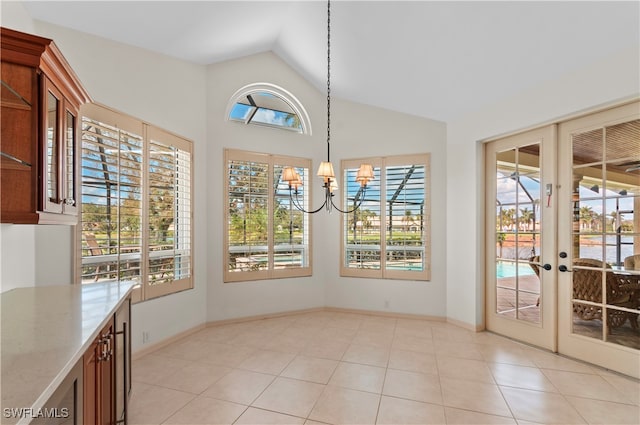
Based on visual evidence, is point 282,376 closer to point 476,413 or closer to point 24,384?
point 476,413

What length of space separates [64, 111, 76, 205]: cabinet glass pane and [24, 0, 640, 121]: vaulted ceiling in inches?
41.9

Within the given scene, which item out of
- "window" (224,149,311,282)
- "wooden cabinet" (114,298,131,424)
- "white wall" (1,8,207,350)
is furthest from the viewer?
"window" (224,149,311,282)

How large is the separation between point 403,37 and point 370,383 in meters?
3.44

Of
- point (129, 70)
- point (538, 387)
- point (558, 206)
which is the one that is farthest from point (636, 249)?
point (129, 70)

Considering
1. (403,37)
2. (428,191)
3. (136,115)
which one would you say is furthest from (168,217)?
(428,191)

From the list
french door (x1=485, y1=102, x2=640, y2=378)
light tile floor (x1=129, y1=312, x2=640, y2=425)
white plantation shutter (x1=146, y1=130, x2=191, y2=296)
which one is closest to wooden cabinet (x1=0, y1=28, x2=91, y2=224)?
light tile floor (x1=129, y1=312, x2=640, y2=425)

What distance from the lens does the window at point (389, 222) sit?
463cm

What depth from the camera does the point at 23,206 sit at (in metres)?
1.59

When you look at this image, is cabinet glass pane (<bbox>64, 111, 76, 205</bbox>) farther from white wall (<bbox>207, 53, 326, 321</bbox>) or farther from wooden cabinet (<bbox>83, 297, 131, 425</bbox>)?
white wall (<bbox>207, 53, 326, 321</bbox>)

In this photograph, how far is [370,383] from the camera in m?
2.76

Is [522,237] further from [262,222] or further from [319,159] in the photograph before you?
[262,222]

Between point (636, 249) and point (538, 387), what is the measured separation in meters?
1.49

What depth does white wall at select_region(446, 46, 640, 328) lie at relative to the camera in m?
3.03

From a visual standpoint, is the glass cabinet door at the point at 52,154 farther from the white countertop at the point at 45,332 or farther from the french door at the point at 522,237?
the french door at the point at 522,237
